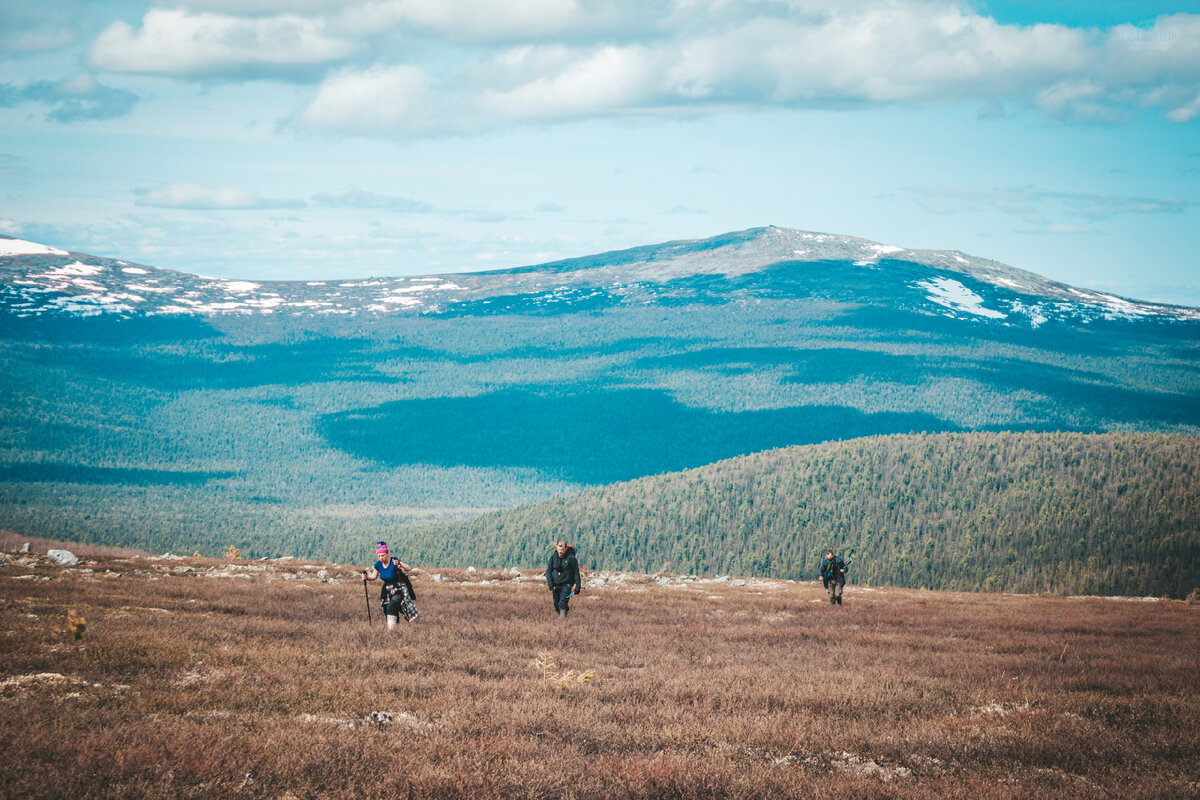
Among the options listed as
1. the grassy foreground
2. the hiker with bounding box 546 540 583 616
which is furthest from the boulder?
the hiker with bounding box 546 540 583 616

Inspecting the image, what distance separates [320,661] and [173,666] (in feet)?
10.3

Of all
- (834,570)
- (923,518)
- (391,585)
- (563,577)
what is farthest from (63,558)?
(923,518)

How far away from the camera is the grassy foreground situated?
39.1ft

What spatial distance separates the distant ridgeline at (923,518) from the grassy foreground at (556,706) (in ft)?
386

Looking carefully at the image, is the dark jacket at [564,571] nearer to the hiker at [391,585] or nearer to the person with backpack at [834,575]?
the hiker at [391,585]

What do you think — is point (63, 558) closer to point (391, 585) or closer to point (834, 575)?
point (391, 585)

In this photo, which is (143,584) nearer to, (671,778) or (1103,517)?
(671,778)

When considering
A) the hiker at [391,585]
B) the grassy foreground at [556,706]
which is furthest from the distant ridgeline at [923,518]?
the hiker at [391,585]

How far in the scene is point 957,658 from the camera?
965 inches

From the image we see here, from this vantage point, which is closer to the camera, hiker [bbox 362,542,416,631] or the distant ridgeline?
hiker [bbox 362,542,416,631]

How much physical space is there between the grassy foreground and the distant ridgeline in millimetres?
117587

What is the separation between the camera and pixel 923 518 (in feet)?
505

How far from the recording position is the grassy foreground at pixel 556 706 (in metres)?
11.9

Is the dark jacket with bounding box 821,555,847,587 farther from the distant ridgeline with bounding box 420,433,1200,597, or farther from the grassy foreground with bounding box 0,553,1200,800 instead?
the distant ridgeline with bounding box 420,433,1200,597
